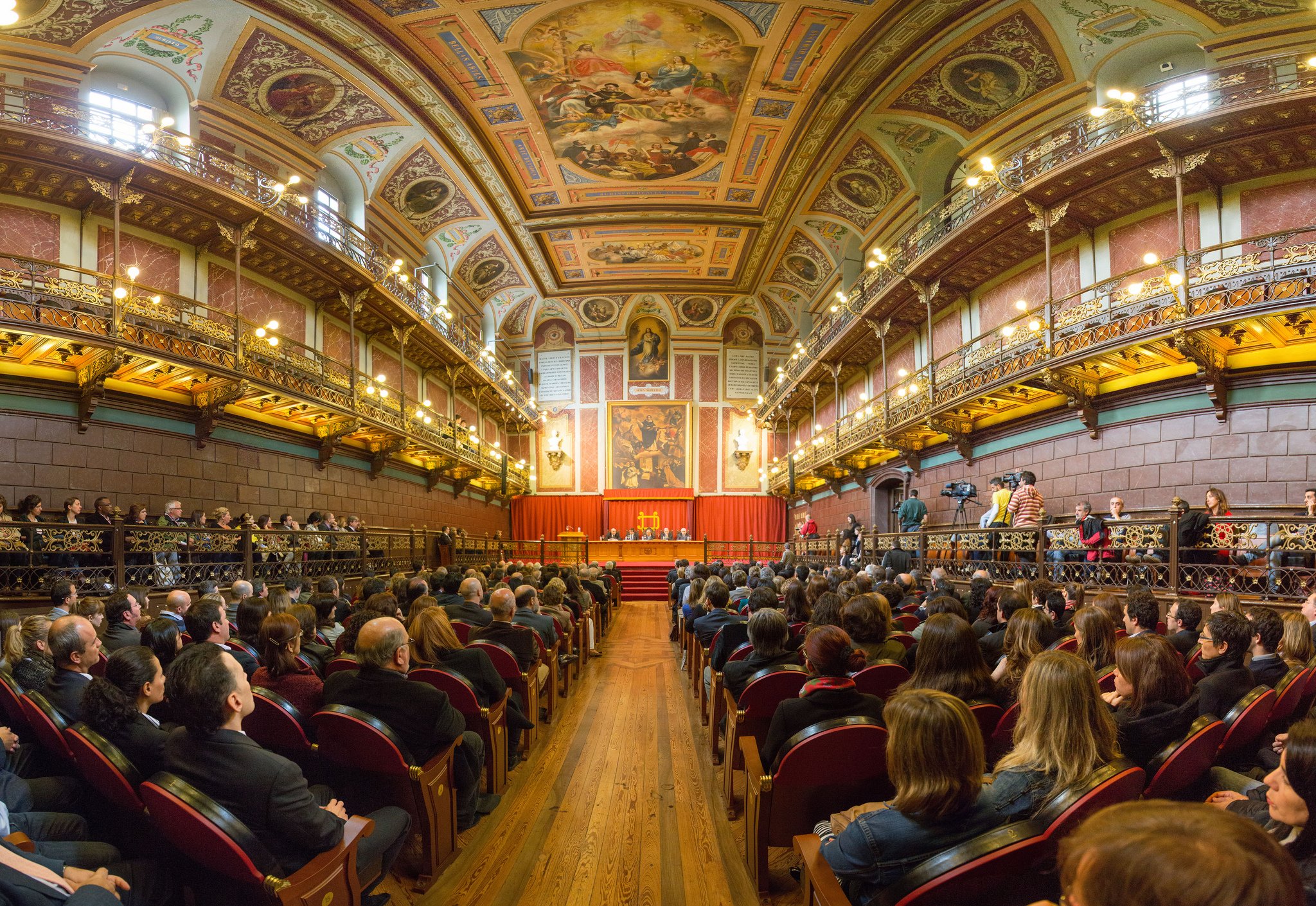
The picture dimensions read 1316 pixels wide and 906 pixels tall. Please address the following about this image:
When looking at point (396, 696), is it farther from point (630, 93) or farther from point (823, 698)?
point (630, 93)

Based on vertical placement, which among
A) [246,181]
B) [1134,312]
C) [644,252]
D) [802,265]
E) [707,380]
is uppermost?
[644,252]

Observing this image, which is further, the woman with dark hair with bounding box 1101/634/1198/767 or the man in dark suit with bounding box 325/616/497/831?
the man in dark suit with bounding box 325/616/497/831

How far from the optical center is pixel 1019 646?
3.32 meters

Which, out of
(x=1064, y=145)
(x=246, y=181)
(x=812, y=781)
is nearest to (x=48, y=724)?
(x=812, y=781)

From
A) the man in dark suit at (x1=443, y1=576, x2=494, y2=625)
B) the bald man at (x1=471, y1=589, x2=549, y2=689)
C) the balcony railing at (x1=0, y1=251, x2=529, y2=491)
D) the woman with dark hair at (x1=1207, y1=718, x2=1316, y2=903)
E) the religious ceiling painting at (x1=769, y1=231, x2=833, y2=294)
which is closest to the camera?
the woman with dark hair at (x1=1207, y1=718, x2=1316, y2=903)

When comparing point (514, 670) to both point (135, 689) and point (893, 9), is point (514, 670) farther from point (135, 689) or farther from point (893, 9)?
point (893, 9)

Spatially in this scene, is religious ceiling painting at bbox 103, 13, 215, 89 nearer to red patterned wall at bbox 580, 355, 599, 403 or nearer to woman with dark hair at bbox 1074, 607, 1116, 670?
woman with dark hair at bbox 1074, 607, 1116, 670

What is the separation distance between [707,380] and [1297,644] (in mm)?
23913

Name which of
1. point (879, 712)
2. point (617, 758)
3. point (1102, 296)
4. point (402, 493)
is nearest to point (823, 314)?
point (1102, 296)

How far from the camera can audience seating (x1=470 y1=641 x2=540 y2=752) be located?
14.6ft

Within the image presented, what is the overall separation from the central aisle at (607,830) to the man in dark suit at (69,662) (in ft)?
5.07

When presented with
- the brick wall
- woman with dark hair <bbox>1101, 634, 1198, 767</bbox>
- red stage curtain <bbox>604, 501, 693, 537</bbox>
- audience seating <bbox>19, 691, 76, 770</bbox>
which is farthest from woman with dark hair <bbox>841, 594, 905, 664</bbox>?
red stage curtain <bbox>604, 501, 693, 537</bbox>

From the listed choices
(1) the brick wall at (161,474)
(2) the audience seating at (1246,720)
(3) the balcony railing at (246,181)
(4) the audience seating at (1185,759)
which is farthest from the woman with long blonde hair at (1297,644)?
(3) the balcony railing at (246,181)

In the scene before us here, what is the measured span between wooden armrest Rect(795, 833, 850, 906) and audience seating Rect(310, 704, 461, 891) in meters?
1.56
